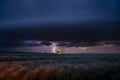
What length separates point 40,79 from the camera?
90.8 ft

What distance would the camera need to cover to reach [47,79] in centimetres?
2786

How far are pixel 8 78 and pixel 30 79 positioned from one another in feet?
7.83

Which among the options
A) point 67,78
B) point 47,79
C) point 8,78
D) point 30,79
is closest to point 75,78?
point 67,78

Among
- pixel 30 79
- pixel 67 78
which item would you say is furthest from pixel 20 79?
pixel 67 78

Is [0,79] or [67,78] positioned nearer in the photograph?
[0,79]

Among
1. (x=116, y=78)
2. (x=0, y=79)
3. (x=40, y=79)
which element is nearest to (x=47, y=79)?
(x=40, y=79)

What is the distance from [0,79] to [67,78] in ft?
23.7

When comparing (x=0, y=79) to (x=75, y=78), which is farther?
(x=75, y=78)

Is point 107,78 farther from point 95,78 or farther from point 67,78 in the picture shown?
point 67,78

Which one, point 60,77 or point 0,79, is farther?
point 60,77

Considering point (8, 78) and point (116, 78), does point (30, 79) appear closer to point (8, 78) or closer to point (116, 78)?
point (8, 78)

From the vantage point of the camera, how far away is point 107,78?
28391 mm

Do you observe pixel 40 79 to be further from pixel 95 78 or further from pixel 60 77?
pixel 95 78

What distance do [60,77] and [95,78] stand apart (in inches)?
156
